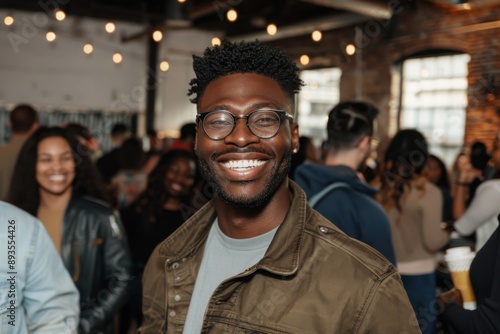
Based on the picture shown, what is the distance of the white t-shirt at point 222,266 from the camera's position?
4.17ft

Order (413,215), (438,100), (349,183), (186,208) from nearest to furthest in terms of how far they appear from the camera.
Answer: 1. (349,183)
2. (413,215)
3. (186,208)
4. (438,100)

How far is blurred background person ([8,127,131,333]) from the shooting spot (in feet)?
7.67

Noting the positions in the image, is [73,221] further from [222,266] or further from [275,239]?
[275,239]

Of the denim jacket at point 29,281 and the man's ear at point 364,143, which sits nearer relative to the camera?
the denim jacket at point 29,281

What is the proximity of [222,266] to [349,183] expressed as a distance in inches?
38.3

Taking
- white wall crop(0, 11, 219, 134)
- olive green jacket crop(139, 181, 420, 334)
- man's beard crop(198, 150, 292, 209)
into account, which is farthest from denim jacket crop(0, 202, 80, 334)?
white wall crop(0, 11, 219, 134)

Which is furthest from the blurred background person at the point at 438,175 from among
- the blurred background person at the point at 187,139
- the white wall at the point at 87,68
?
the white wall at the point at 87,68

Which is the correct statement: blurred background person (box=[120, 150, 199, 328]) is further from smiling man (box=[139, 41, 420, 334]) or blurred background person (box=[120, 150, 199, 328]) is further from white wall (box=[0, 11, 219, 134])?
white wall (box=[0, 11, 219, 134])

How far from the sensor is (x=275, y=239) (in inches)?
47.3

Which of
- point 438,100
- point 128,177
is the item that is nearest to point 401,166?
point 128,177

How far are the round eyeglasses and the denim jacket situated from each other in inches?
25.4

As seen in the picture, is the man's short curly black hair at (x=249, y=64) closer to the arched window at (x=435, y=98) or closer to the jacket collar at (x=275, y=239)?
the jacket collar at (x=275, y=239)

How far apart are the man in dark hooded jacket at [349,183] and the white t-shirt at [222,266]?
817 millimetres

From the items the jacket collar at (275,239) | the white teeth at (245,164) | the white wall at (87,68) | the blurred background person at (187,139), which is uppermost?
the white wall at (87,68)
